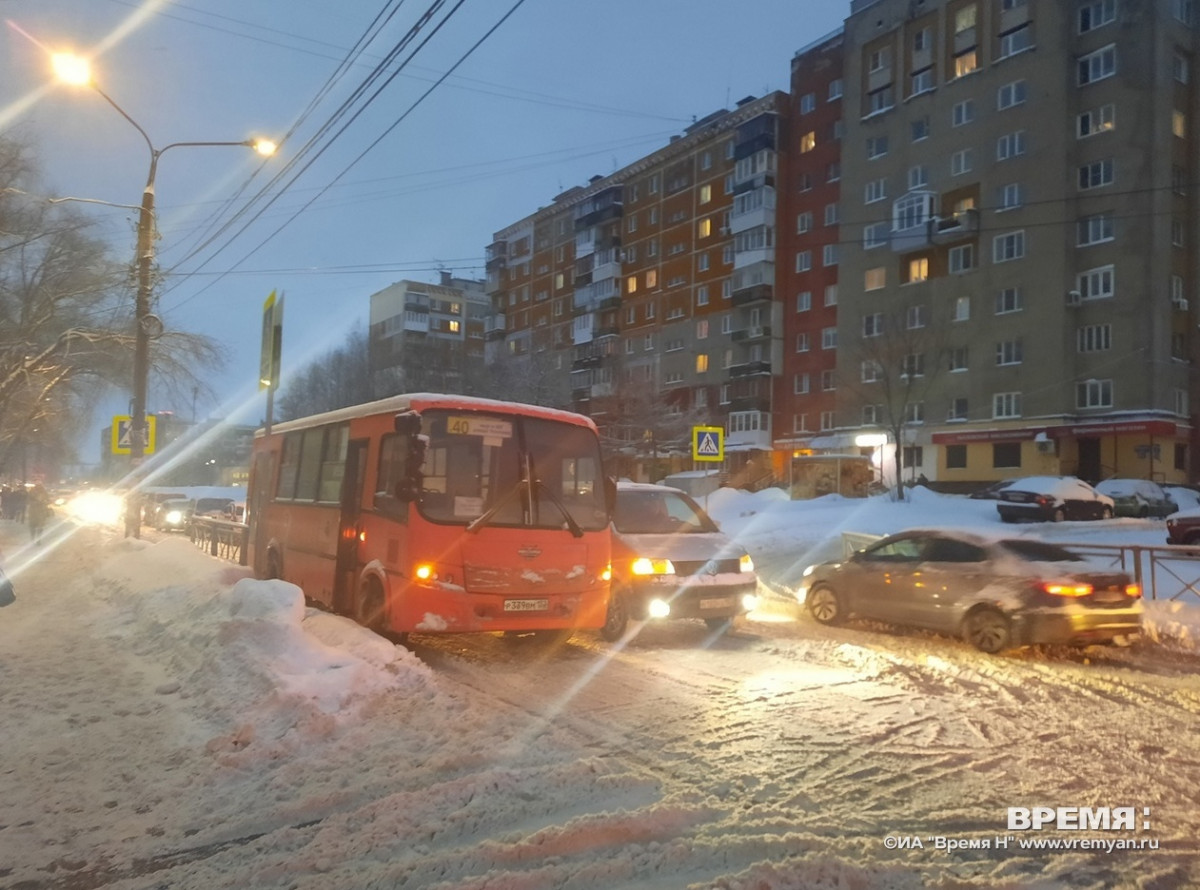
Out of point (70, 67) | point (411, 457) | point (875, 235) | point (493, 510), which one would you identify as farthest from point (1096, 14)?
point (411, 457)

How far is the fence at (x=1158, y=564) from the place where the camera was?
13281mm

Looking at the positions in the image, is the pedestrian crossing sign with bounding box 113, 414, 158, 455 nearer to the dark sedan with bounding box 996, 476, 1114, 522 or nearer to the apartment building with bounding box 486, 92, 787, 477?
the dark sedan with bounding box 996, 476, 1114, 522

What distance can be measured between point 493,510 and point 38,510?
24.7m

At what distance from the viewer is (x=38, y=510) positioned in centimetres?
2872

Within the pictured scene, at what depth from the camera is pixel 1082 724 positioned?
7.15m

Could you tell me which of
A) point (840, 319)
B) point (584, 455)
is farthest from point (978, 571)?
point (840, 319)

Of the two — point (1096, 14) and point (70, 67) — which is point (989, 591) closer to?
point (70, 67)

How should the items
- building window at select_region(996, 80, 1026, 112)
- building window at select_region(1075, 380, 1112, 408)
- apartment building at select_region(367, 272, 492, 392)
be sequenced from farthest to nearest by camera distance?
apartment building at select_region(367, 272, 492, 392), building window at select_region(996, 80, 1026, 112), building window at select_region(1075, 380, 1112, 408)

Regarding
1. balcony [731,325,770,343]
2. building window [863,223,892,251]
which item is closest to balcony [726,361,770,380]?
balcony [731,325,770,343]

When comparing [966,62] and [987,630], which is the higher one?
[966,62]

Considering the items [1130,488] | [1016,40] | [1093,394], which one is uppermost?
[1016,40]

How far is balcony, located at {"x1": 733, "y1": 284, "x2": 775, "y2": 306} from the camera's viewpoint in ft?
187

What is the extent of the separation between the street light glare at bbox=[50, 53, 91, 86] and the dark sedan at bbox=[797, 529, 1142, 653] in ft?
44.9

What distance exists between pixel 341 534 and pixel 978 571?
7.14 meters
